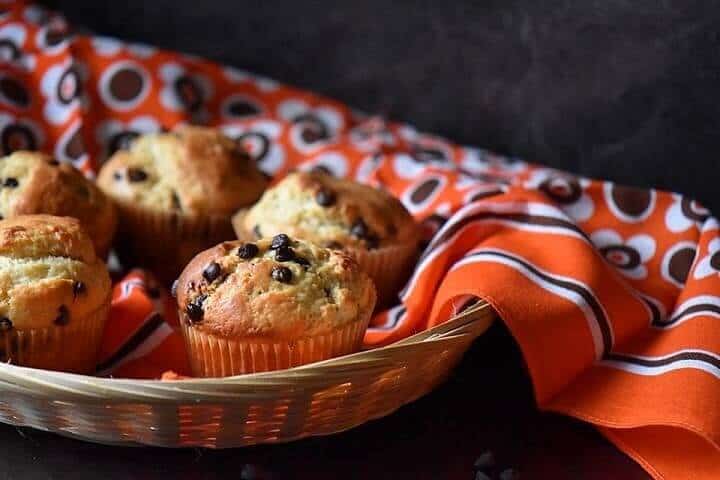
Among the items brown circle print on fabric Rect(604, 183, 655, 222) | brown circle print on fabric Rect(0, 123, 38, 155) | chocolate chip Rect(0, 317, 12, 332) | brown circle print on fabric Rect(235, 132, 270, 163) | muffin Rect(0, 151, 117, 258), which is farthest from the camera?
brown circle print on fabric Rect(235, 132, 270, 163)

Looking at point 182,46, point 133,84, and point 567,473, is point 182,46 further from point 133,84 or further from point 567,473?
point 567,473

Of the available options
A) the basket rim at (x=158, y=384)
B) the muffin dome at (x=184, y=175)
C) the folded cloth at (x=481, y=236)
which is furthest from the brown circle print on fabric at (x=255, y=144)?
the basket rim at (x=158, y=384)

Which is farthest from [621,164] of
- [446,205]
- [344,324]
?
[344,324]

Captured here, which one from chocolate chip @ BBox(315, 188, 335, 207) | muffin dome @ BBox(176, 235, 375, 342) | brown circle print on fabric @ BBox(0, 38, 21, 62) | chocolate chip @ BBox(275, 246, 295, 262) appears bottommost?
muffin dome @ BBox(176, 235, 375, 342)

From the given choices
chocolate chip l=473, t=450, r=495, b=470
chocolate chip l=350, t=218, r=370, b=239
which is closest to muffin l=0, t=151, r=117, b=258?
chocolate chip l=350, t=218, r=370, b=239

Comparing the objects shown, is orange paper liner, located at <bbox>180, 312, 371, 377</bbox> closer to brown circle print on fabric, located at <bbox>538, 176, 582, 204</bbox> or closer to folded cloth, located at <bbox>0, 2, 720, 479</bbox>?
folded cloth, located at <bbox>0, 2, 720, 479</bbox>

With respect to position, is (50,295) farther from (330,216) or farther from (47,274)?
(330,216)
